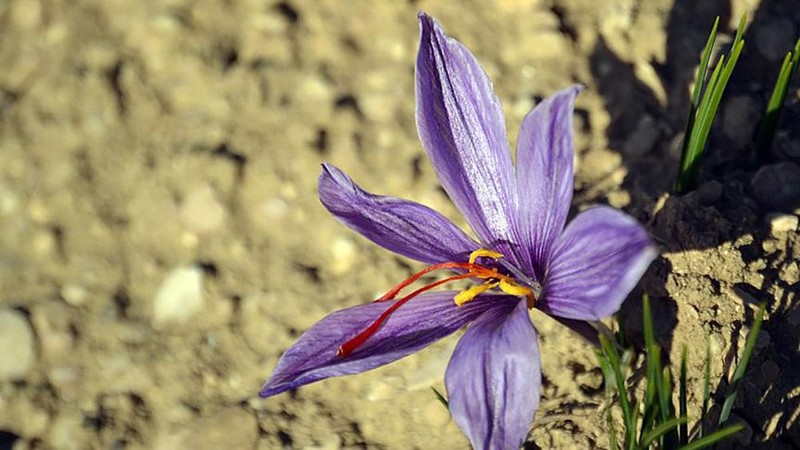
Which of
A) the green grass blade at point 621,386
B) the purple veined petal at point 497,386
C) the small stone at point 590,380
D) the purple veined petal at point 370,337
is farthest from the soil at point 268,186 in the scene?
the purple veined petal at point 497,386

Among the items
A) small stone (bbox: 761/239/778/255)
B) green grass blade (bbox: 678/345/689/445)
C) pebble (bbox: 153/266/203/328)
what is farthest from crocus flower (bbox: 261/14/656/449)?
pebble (bbox: 153/266/203/328)

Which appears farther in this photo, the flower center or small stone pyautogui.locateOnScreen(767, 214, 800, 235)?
small stone pyautogui.locateOnScreen(767, 214, 800, 235)

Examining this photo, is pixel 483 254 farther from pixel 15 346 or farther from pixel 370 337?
pixel 15 346

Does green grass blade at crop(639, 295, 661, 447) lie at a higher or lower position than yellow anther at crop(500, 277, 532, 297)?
lower

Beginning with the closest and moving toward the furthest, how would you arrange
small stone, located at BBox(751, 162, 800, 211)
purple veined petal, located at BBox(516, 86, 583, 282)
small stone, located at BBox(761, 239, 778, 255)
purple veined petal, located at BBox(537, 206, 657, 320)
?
purple veined petal, located at BBox(537, 206, 657, 320), purple veined petal, located at BBox(516, 86, 583, 282), small stone, located at BBox(761, 239, 778, 255), small stone, located at BBox(751, 162, 800, 211)

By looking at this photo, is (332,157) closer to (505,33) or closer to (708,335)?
(505,33)

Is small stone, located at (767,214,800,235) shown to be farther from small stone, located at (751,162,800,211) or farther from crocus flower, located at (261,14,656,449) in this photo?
crocus flower, located at (261,14,656,449)

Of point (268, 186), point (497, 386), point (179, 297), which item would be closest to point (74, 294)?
point (179, 297)
